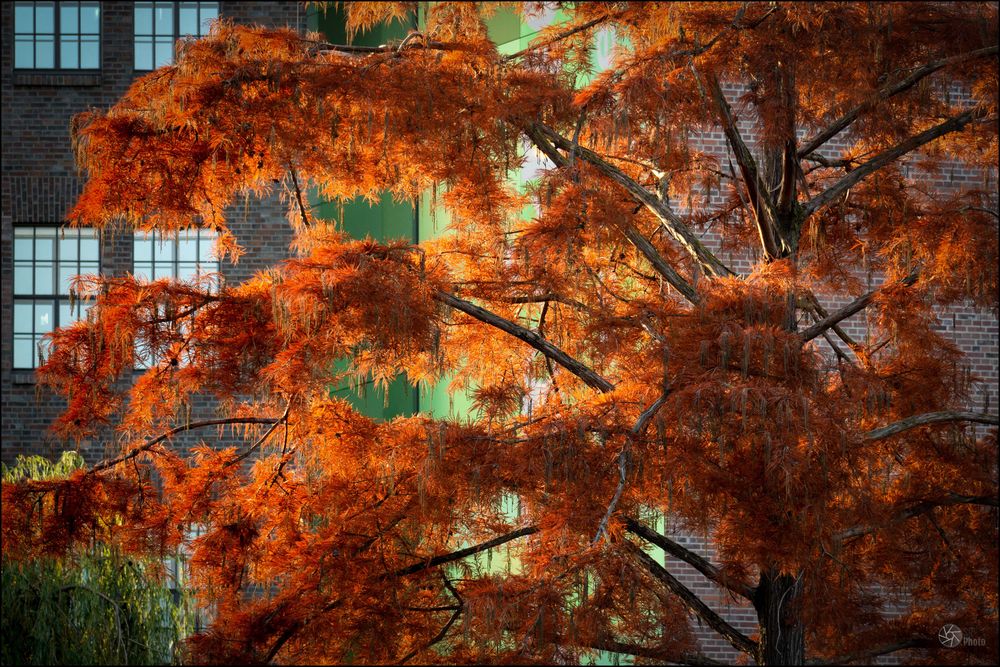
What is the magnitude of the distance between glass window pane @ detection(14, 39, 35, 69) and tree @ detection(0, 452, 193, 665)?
30.2ft

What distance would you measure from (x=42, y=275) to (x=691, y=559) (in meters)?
11.2

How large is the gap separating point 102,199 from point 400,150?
1.69 meters

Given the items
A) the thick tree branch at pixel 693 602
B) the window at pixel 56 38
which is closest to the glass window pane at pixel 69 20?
the window at pixel 56 38

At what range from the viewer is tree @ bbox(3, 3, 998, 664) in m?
6.07

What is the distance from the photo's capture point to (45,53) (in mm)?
16141

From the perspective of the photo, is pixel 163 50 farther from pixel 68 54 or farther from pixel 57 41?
pixel 57 41

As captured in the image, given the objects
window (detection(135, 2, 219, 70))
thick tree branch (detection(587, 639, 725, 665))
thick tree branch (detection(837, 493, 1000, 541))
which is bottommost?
thick tree branch (detection(587, 639, 725, 665))

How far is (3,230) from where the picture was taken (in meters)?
15.8

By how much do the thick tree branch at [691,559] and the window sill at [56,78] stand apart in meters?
11.2

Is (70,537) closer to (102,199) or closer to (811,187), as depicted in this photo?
(102,199)

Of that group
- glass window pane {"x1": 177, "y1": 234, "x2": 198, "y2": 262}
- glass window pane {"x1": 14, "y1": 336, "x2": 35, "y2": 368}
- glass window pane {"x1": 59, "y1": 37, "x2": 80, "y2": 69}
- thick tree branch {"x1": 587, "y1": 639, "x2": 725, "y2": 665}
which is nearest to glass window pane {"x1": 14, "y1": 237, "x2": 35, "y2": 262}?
glass window pane {"x1": 14, "y1": 336, "x2": 35, "y2": 368}

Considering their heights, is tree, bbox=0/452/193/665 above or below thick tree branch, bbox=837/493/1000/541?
below

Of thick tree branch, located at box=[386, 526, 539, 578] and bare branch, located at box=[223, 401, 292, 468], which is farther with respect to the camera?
bare branch, located at box=[223, 401, 292, 468]

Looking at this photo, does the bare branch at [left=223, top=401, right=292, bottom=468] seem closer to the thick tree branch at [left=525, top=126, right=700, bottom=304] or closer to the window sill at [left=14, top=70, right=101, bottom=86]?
the thick tree branch at [left=525, top=126, right=700, bottom=304]
